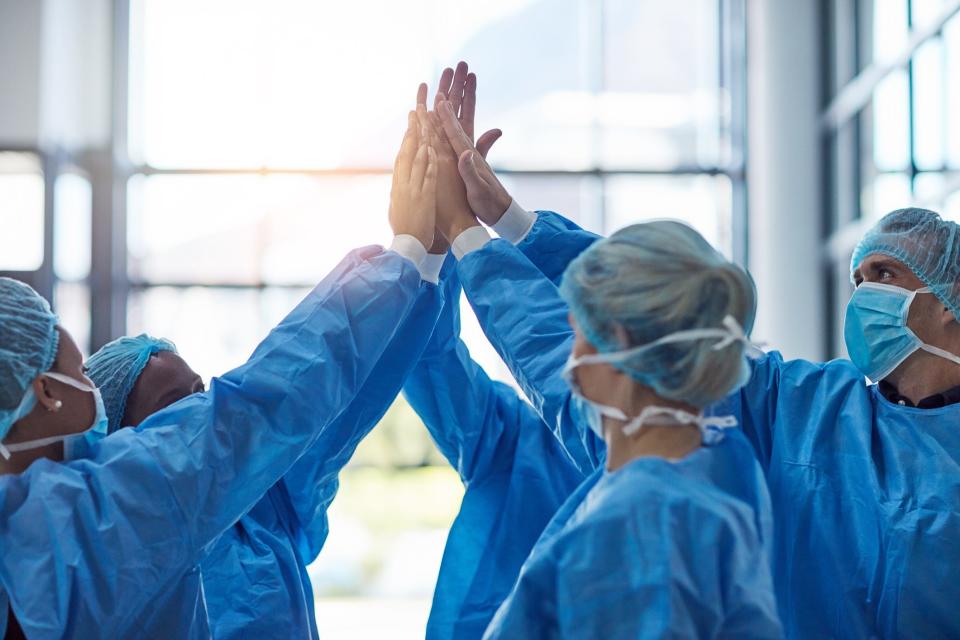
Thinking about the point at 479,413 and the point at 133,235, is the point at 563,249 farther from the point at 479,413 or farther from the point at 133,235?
the point at 133,235

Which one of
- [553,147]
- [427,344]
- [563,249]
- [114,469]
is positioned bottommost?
[114,469]

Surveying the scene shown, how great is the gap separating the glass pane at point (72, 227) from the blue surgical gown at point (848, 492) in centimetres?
393

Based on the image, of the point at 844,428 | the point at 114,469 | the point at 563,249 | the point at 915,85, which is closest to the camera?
the point at 114,469

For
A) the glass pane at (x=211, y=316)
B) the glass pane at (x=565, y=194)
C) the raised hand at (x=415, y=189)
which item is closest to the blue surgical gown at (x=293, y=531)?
the raised hand at (x=415, y=189)

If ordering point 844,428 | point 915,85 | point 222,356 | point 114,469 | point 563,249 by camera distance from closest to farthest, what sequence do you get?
point 114,469, point 844,428, point 563,249, point 915,85, point 222,356

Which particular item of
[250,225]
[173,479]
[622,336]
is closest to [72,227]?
[250,225]

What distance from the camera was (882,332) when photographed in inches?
72.4

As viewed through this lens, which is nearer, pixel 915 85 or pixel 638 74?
pixel 915 85

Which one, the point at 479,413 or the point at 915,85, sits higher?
the point at 915,85

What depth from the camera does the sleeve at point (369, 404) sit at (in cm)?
196

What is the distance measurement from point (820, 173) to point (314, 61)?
257 cm

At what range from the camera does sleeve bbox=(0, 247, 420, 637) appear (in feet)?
4.87

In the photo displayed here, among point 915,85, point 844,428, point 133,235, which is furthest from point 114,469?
point 133,235

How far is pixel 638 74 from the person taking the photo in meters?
5.76
